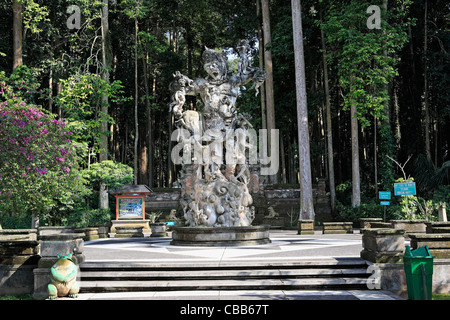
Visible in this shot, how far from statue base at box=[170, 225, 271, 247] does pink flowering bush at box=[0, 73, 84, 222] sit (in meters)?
4.84

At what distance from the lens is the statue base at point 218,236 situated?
35.9 feet

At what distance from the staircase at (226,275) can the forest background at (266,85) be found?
6.89 metres

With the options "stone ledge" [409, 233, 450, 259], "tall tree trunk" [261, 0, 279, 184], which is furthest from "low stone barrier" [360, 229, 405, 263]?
"tall tree trunk" [261, 0, 279, 184]

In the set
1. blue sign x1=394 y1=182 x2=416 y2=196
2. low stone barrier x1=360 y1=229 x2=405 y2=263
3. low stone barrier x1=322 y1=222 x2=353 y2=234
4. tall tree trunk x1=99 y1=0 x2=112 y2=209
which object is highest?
tall tree trunk x1=99 y1=0 x2=112 y2=209

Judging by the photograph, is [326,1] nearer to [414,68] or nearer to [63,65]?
[414,68]

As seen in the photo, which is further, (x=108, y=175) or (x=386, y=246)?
(x=108, y=175)

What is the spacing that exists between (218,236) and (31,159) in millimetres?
5924

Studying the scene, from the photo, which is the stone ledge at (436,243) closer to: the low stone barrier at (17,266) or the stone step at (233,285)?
the stone step at (233,285)

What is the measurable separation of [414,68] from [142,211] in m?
18.2

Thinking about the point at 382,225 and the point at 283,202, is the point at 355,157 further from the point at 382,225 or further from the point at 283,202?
the point at 382,225

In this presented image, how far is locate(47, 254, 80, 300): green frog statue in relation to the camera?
6824 millimetres

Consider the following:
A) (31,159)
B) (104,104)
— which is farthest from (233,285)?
(104,104)

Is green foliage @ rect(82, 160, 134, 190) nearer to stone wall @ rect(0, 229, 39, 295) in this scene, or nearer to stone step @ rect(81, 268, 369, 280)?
stone wall @ rect(0, 229, 39, 295)

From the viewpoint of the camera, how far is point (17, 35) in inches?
896
